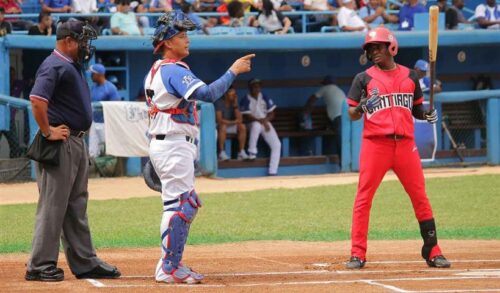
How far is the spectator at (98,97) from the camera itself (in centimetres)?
1745

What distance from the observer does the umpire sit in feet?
26.4

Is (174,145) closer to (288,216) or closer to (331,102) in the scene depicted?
(288,216)

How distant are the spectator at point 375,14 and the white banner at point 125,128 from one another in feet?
17.3

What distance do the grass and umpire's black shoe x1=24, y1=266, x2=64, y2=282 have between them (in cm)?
262

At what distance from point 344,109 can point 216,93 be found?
11.7 meters

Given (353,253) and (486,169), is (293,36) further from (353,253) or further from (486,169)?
(353,253)

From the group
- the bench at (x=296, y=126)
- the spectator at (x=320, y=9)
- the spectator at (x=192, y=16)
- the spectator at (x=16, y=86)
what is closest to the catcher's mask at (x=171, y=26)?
the spectator at (x=192, y=16)

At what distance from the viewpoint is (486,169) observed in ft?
61.8

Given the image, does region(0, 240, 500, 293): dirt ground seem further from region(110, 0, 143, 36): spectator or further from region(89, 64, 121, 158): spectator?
region(110, 0, 143, 36): spectator

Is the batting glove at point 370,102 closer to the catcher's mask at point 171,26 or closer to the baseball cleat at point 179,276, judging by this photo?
the catcher's mask at point 171,26

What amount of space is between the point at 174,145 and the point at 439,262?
7.68 ft

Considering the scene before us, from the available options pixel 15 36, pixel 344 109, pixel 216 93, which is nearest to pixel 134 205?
pixel 15 36

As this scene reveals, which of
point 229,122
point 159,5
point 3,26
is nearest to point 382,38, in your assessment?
point 3,26

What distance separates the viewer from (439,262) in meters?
8.82
